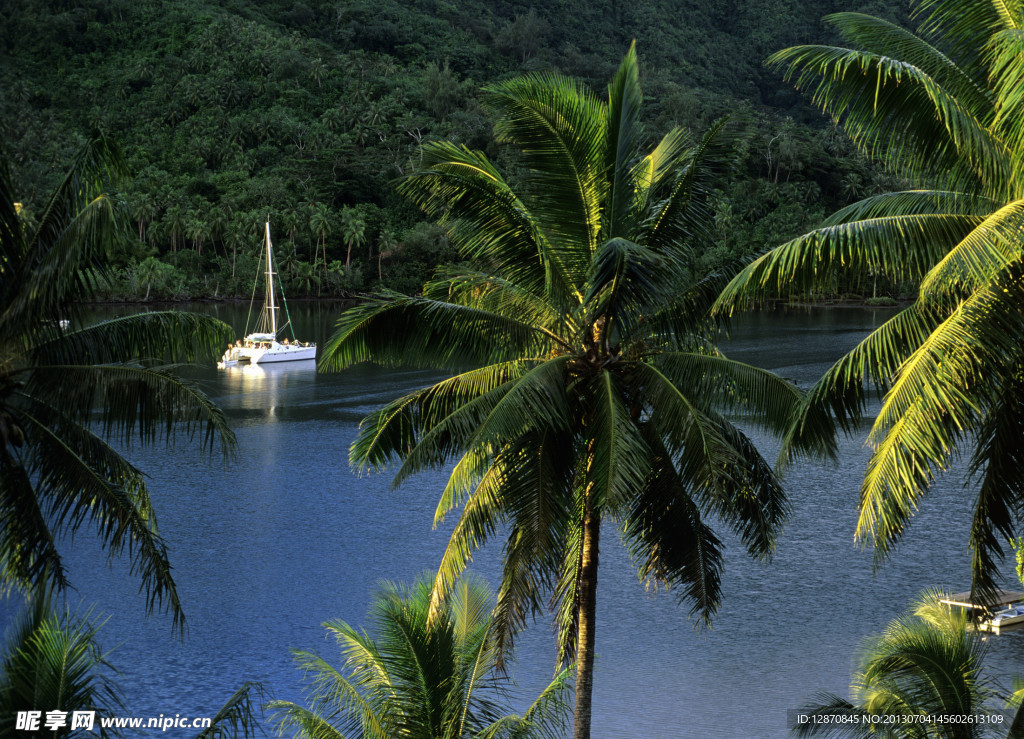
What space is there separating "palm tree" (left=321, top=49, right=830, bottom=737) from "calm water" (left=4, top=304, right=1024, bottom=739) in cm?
427

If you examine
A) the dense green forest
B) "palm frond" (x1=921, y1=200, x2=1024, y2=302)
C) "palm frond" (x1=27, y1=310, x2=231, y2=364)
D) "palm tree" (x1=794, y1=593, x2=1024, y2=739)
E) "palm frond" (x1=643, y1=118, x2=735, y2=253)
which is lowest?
"palm tree" (x1=794, y1=593, x2=1024, y2=739)

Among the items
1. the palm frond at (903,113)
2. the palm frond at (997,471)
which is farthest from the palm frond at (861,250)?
the palm frond at (997,471)

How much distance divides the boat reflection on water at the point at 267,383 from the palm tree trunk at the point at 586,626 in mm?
37486

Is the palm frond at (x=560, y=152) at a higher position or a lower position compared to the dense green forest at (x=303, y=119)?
lower

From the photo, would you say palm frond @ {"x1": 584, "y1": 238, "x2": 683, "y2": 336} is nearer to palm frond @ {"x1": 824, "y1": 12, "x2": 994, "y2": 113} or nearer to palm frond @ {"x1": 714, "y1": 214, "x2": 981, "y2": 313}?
palm frond @ {"x1": 714, "y1": 214, "x2": 981, "y2": 313}

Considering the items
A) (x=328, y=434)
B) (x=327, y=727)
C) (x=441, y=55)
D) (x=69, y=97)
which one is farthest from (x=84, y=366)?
(x=441, y=55)

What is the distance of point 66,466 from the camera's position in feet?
32.2

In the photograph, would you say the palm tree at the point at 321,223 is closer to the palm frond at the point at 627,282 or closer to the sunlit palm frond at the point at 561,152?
the sunlit palm frond at the point at 561,152

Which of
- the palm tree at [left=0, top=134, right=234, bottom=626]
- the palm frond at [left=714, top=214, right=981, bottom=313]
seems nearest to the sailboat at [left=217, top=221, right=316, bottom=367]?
the palm tree at [left=0, top=134, right=234, bottom=626]

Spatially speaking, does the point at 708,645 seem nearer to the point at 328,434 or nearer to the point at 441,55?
the point at 328,434

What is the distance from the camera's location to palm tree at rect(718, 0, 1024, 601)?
7.23 metres

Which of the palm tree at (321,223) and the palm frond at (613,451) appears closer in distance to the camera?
the palm frond at (613,451)

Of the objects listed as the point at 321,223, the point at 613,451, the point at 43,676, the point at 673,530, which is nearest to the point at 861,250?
the point at 613,451

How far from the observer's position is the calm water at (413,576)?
20.1 meters
